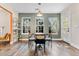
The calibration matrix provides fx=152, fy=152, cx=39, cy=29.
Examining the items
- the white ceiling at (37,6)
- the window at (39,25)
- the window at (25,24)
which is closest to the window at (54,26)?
the window at (39,25)

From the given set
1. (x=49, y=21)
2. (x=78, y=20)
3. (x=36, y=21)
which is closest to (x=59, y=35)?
(x=49, y=21)

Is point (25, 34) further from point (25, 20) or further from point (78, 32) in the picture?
point (78, 32)

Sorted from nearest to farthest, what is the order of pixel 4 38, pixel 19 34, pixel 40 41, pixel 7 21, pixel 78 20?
pixel 40 41 → pixel 78 20 → pixel 4 38 → pixel 7 21 → pixel 19 34

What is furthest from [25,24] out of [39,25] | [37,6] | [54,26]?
[37,6]

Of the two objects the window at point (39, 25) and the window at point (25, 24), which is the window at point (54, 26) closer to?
the window at point (39, 25)

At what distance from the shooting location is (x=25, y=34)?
1386cm

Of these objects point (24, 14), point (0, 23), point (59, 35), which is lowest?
point (59, 35)

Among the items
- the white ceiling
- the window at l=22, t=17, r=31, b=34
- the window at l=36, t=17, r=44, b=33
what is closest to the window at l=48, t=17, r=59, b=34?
the window at l=36, t=17, r=44, b=33

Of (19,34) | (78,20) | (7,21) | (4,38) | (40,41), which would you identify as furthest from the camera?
(19,34)

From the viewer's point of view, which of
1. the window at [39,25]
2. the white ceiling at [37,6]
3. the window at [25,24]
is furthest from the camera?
the window at [39,25]

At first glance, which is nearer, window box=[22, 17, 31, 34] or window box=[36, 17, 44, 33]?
window box=[22, 17, 31, 34]

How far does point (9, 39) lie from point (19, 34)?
3.94 metres

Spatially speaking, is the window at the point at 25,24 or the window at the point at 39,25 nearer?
the window at the point at 25,24

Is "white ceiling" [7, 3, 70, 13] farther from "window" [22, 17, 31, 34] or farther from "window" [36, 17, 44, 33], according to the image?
"window" [36, 17, 44, 33]
